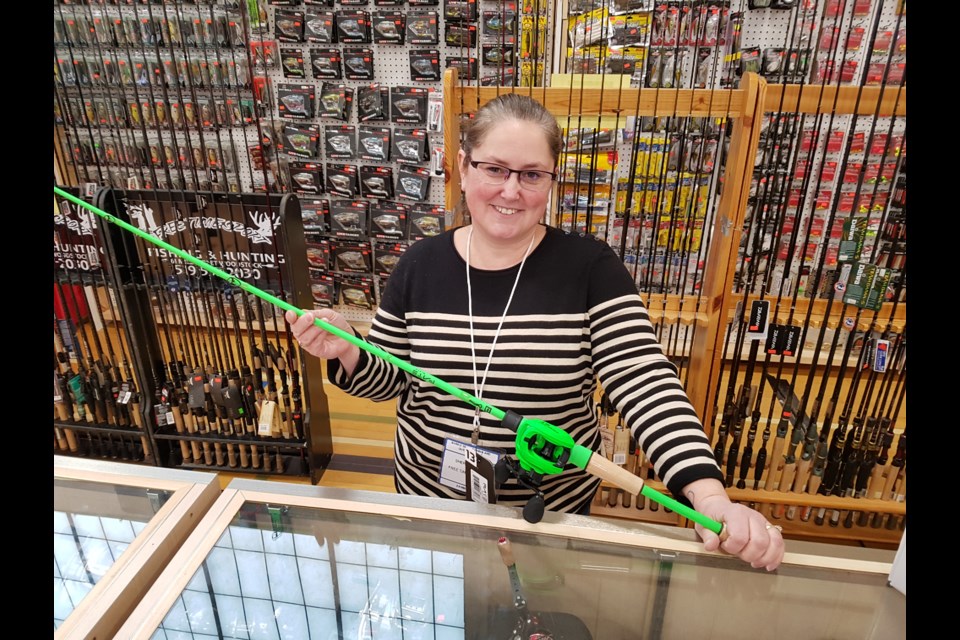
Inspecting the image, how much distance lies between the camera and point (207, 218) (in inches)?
85.9

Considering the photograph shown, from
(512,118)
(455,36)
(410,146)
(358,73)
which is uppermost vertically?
(455,36)

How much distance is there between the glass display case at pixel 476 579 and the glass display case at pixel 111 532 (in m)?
0.03

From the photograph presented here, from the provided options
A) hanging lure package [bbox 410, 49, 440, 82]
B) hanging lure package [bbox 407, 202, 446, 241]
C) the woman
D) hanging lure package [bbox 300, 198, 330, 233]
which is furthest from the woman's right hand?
hanging lure package [bbox 300, 198, 330, 233]

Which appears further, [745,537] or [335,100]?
[335,100]

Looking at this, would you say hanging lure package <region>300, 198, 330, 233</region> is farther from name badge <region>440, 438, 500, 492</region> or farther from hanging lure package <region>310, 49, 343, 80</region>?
name badge <region>440, 438, 500, 492</region>

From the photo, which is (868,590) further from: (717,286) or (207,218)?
(207,218)

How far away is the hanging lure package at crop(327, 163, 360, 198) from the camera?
138 inches

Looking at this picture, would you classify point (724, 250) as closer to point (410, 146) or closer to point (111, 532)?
point (111, 532)

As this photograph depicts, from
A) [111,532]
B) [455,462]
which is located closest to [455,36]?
[455,462]

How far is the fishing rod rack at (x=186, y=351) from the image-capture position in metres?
2.19

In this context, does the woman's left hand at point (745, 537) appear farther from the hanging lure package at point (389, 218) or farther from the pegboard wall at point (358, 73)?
the hanging lure package at point (389, 218)

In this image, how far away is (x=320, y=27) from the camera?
3.23 meters

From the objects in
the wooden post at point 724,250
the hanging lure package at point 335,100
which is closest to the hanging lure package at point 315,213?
the hanging lure package at point 335,100

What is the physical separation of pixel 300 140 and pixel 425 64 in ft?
3.04
